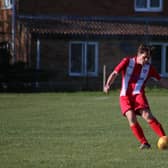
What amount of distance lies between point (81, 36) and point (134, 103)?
88.0ft

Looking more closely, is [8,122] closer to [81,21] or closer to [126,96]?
[126,96]

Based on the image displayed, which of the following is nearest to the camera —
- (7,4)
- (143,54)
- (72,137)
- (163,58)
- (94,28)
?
(143,54)

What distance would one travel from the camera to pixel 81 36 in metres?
40.3

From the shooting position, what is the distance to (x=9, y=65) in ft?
119

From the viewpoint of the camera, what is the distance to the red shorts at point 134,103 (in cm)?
1358

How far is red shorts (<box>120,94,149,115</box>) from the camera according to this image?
44.5ft

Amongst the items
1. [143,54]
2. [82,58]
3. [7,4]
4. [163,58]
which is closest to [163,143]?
[143,54]

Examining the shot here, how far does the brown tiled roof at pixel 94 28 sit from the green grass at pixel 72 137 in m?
13.3

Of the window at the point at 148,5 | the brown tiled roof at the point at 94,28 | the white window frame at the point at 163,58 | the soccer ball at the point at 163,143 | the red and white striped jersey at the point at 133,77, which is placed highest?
the red and white striped jersey at the point at 133,77

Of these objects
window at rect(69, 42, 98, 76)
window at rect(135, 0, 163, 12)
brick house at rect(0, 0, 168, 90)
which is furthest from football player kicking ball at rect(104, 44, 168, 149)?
window at rect(135, 0, 163, 12)

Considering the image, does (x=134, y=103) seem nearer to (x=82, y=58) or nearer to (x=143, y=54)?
(x=143, y=54)

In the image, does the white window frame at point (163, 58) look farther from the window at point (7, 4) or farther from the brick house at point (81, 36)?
the window at point (7, 4)

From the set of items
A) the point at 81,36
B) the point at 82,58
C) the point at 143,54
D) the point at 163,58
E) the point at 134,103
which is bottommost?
the point at 163,58

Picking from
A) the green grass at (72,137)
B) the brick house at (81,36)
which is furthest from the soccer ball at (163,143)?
the brick house at (81,36)
